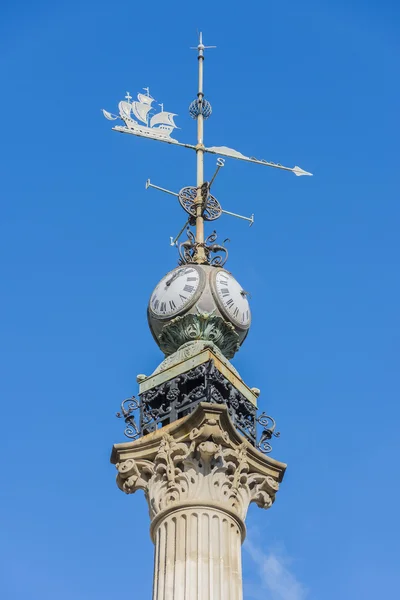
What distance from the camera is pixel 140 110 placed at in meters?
40.2

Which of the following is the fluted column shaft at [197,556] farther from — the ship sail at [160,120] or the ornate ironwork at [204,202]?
the ship sail at [160,120]

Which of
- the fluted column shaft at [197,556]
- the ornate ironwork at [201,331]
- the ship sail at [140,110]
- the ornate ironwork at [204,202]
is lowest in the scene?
the fluted column shaft at [197,556]

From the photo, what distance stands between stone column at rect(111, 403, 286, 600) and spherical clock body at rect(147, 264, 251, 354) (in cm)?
498

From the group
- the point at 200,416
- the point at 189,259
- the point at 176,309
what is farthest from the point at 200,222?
the point at 200,416

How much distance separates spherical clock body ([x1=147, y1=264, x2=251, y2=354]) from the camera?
35719 millimetres

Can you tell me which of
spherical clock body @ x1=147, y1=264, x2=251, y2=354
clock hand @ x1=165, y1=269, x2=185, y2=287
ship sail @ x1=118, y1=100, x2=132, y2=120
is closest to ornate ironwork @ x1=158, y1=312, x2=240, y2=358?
spherical clock body @ x1=147, y1=264, x2=251, y2=354

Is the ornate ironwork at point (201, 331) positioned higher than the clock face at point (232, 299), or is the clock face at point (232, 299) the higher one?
the clock face at point (232, 299)

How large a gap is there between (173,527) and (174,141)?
14.4 m

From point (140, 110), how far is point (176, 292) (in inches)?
285

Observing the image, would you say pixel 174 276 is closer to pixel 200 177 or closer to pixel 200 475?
pixel 200 177

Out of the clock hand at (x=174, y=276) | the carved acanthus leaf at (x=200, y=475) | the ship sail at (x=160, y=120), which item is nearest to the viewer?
the carved acanthus leaf at (x=200, y=475)

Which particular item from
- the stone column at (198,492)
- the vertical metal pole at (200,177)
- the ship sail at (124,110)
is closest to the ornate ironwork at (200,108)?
the vertical metal pole at (200,177)

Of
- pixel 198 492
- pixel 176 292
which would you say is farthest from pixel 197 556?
pixel 176 292

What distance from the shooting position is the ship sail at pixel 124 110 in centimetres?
3950
